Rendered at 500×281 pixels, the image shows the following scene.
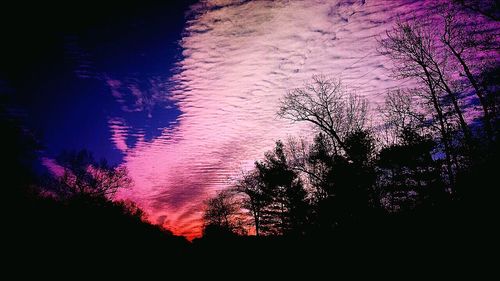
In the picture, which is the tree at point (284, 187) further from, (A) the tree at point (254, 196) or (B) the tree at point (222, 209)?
(B) the tree at point (222, 209)

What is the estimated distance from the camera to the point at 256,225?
4019 cm

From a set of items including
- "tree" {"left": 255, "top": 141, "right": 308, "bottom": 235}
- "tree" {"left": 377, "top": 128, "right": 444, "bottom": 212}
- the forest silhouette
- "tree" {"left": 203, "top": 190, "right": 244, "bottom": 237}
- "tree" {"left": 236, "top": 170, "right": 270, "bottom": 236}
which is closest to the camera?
the forest silhouette

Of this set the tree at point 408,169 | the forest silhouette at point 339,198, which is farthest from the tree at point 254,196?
the tree at point 408,169

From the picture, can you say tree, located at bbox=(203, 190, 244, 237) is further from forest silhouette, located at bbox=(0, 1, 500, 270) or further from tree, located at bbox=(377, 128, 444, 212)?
tree, located at bbox=(377, 128, 444, 212)

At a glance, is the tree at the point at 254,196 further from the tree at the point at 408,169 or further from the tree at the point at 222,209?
the tree at the point at 408,169

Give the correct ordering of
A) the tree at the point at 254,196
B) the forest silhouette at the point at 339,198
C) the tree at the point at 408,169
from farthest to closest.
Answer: the tree at the point at 254,196, the tree at the point at 408,169, the forest silhouette at the point at 339,198

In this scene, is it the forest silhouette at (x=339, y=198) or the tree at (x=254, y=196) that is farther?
the tree at (x=254, y=196)

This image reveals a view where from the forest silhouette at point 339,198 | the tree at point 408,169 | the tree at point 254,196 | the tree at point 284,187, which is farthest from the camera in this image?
the tree at point 254,196

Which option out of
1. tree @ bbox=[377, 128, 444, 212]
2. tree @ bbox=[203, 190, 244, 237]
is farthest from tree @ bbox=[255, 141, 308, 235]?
tree @ bbox=[203, 190, 244, 237]

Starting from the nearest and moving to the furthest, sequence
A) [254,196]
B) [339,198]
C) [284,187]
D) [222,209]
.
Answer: [339,198] < [284,187] < [254,196] < [222,209]

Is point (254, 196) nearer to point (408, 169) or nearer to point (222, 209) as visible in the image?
point (222, 209)

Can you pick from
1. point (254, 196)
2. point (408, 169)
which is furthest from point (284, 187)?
point (408, 169)

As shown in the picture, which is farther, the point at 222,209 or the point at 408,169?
the point at 222,209

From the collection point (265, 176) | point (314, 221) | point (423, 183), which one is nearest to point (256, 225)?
point (265, 176)
